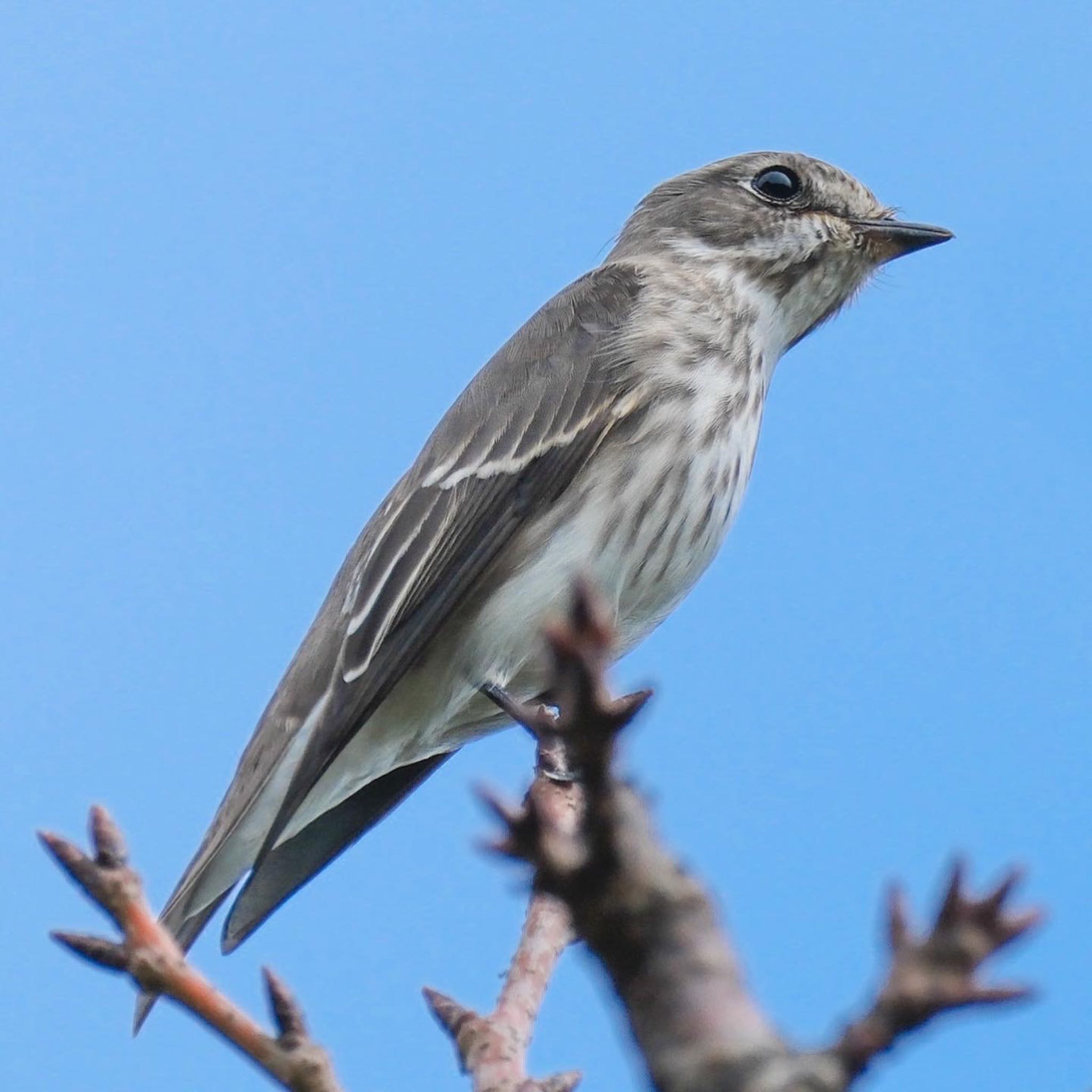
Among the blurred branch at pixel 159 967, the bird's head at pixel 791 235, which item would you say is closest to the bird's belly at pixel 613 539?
the bird's head at pixel 791 235

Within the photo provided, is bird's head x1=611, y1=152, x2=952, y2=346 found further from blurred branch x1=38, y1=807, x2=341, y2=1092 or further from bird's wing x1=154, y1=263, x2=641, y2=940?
blurred branch x1=38, y1=807, x2=341, y2=1092

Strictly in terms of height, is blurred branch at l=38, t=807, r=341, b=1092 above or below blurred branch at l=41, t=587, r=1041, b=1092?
above

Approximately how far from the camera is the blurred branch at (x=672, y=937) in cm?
99

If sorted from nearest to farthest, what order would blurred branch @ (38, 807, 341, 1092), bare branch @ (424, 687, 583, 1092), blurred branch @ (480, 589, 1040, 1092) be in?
blurred branch @ (480, 589, 1040, 1092) → blurred branch @ (38, 807, 341, 1092) → bare branch @ (424, 687, 583, 1092)

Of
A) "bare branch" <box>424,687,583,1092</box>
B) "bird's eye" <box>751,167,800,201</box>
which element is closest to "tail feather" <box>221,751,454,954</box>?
"bare branch" <box>424,687,583,1092</box>

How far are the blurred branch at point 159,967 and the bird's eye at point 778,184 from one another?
16.1ft

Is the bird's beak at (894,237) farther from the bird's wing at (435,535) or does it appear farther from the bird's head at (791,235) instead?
the bird's wing at (435,535)

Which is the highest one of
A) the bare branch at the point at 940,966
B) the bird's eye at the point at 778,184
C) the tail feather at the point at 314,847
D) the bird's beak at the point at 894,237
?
the bird's eye at the point at 778,184

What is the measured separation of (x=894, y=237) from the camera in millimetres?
6086

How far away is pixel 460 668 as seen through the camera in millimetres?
5074

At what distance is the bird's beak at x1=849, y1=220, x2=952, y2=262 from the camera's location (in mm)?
6078

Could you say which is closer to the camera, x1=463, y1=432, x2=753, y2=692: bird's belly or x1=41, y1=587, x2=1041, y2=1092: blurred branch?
x1=41, y1=587, x2=1041, y2=1092: blurred branch

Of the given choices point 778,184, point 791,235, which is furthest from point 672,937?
point 778,184

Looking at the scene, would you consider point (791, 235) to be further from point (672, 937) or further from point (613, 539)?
point (672, 937)
